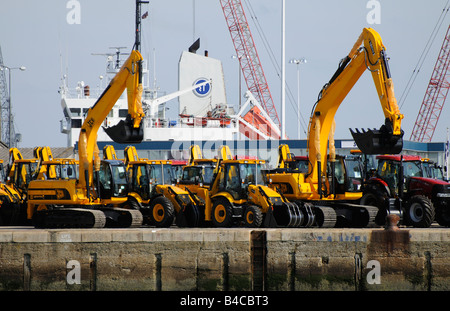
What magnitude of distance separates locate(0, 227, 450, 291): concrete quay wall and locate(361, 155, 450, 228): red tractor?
16.9 ft

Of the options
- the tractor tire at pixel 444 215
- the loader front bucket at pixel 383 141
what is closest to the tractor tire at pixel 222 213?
the loader front bucket at pixel 383 141

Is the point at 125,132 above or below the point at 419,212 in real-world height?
above

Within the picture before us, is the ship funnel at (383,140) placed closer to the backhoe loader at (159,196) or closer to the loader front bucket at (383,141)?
the loader front bucket at (383,141)

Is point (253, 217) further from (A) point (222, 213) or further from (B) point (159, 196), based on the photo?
(B) point (159, 196)

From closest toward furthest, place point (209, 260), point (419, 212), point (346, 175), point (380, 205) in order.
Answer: point (209, 260) < point (419, 212) < point (380, 205) < point (346, 175)

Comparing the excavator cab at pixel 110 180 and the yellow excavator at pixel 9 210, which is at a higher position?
the excavator cab at pixel 110 180

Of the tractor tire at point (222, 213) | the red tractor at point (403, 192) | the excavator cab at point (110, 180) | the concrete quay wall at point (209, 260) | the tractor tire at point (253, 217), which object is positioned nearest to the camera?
the concrete quay wall at point (209, 260)

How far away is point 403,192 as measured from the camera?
2772 cm

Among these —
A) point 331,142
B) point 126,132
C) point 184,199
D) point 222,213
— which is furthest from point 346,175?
point 126,132

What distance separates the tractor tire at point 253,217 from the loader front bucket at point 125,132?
4466 millimetres

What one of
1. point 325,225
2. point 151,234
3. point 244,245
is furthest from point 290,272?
point 325,225

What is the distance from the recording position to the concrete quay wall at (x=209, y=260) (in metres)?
21.4

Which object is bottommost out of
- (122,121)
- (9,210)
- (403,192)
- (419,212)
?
(9,210)

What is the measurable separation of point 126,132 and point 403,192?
9.41m
